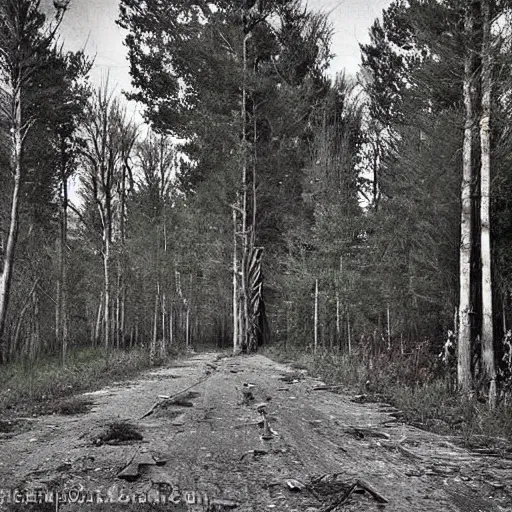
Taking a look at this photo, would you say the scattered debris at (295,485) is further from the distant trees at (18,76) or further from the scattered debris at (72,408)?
the distant trees at (18,76)

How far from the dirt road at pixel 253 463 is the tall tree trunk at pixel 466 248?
2.06 metres

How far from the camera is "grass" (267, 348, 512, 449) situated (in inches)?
197

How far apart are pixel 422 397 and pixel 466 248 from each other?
249cm

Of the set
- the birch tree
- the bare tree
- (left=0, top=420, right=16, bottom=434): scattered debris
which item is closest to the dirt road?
(left=0, top=420, right=16, bottom=434): scattered debris

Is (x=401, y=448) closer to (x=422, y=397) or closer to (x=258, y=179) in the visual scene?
(x=422, y=397)

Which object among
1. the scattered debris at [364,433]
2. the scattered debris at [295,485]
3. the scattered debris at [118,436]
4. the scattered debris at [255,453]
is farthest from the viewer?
the scattered debris at [364,433]

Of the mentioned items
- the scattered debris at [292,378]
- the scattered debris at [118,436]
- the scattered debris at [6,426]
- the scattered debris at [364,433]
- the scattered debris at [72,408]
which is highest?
the scattered debris at [118,436]

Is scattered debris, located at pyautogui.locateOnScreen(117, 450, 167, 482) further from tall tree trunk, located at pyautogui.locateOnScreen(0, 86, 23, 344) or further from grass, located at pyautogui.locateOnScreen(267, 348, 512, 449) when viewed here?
tall tree trunk, located at pyautogui.locateOnScreen(0, 86, 23, 344)

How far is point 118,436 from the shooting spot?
171 inches

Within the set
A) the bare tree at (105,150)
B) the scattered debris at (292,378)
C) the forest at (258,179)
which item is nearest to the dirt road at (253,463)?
the scattered debris at (292,378)

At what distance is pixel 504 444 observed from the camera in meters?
4.50

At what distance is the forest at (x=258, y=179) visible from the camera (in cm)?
968

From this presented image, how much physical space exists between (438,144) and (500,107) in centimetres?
314

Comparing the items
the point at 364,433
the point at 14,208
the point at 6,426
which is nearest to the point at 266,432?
the point at 364,433
